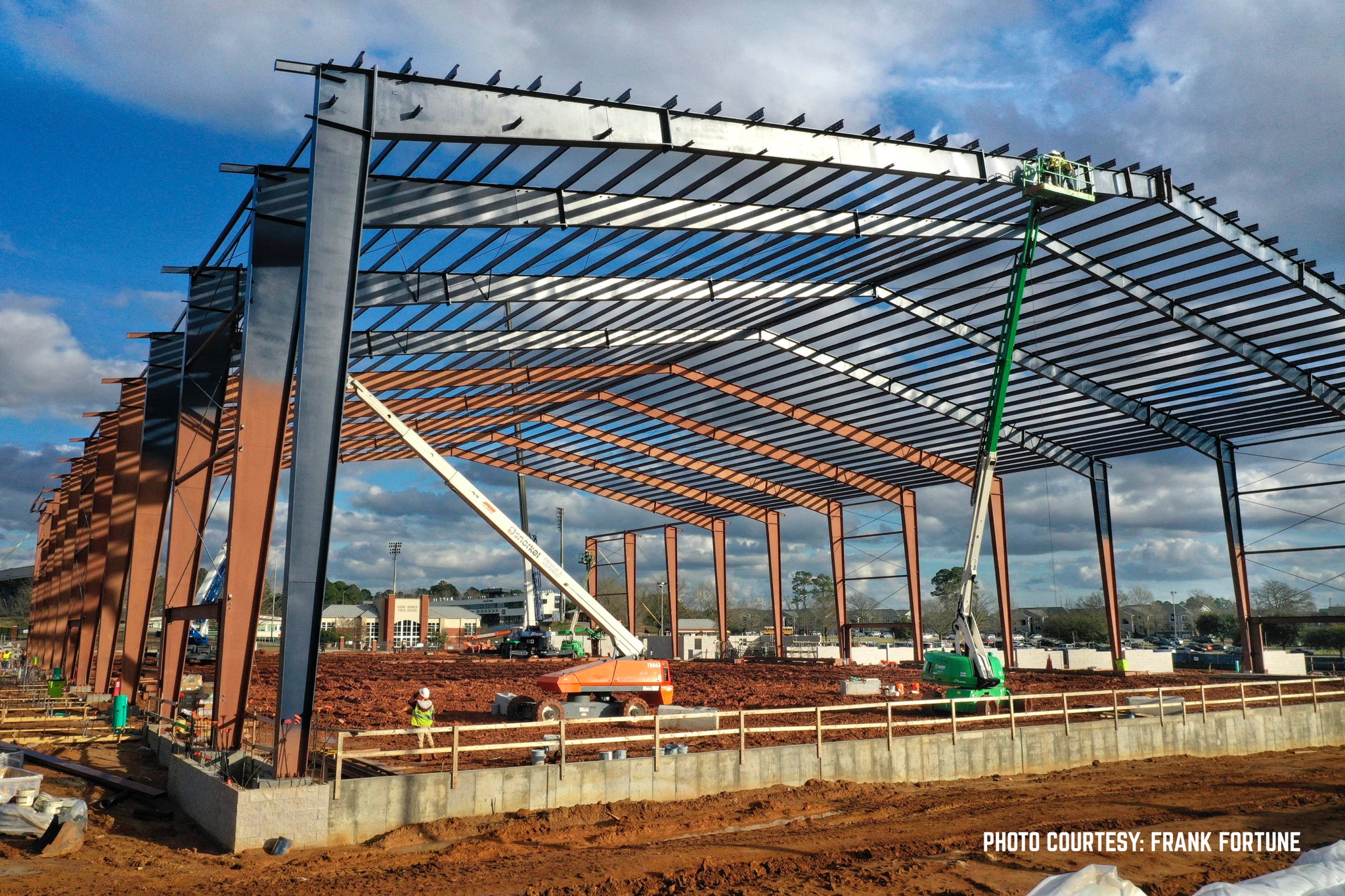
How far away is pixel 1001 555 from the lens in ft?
160

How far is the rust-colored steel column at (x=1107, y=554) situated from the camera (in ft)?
149

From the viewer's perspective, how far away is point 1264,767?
73.0 feet

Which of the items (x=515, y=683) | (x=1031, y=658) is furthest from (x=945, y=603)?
(x=515, y=683)

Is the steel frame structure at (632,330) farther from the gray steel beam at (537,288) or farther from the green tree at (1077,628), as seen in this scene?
the green tree at (1077,628)

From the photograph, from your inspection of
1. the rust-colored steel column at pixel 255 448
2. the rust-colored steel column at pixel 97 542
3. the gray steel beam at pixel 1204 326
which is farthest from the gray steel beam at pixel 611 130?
the rust-colored steel column at pixel 97 542

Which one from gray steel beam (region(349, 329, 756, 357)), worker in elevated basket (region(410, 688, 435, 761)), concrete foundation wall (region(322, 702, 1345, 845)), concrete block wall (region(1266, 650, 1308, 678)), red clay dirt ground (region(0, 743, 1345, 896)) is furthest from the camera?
concrete block wall (region(1266, 650, 1308, 678))

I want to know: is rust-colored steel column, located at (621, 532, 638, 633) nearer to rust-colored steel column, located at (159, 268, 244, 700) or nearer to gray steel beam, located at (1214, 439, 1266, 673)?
gray steel beam, located at (1214, 439, 1266, 673)

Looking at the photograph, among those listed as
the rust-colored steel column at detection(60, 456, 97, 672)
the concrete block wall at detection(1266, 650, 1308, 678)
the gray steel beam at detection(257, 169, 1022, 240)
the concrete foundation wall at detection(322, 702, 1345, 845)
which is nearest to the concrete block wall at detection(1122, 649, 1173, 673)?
the concrete block wall at detection(1266, 650, 1308, 678)

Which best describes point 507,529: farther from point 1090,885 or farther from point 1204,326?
point 1204,326

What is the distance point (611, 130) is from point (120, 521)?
65.3 feet

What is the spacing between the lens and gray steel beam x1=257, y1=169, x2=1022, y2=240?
17.8 m

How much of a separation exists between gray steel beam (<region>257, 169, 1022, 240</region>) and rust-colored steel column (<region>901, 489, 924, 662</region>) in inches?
1090

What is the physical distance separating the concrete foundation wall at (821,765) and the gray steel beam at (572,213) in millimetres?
9198

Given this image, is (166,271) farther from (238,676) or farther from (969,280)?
(969,280)
